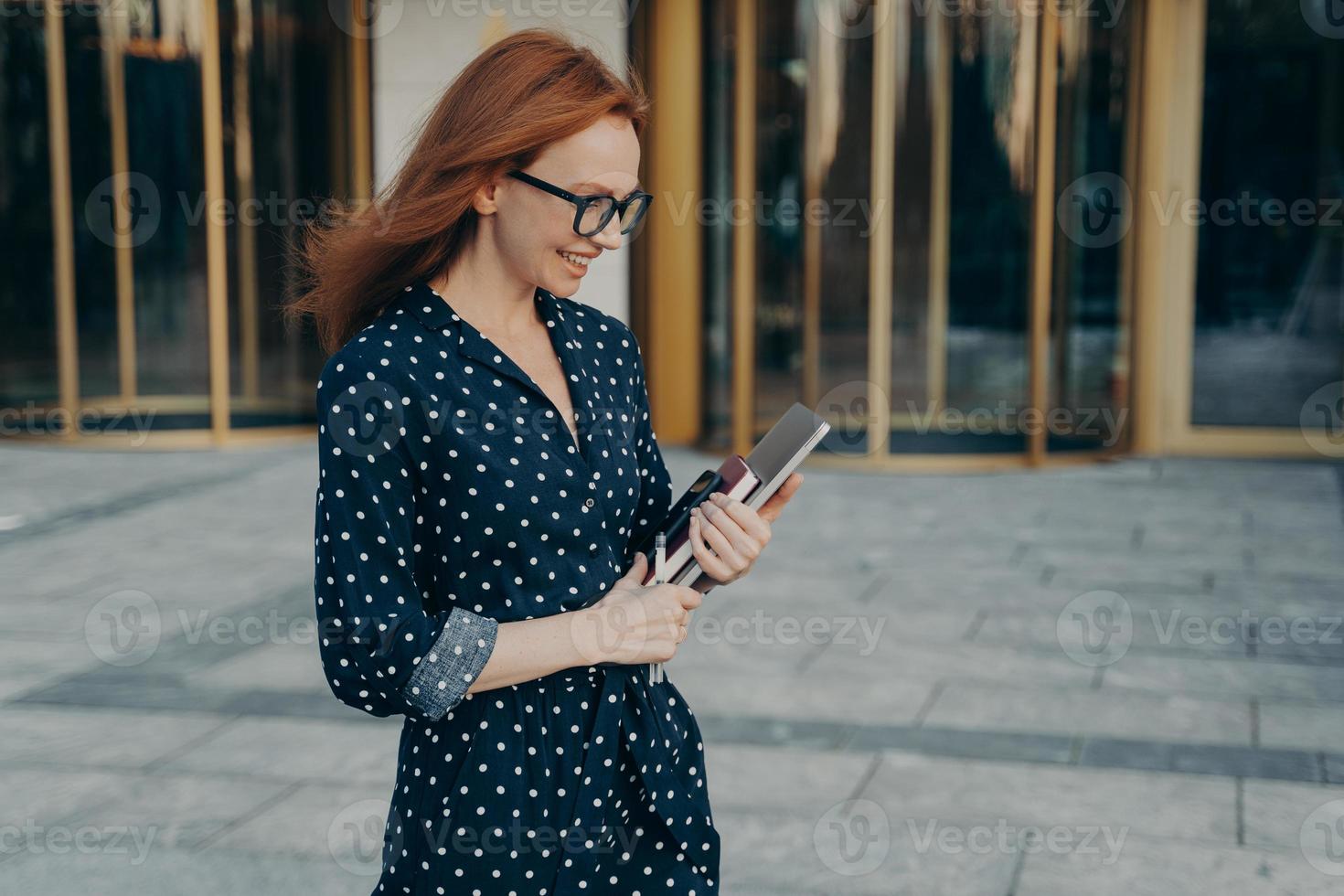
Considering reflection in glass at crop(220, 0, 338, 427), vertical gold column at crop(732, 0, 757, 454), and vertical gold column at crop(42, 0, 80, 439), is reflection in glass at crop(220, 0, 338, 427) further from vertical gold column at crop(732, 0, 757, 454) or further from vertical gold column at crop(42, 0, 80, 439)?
vertical gold column at crop(732, 0, 757, 454)

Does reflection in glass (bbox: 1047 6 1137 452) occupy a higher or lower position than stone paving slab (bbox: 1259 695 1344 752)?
higher

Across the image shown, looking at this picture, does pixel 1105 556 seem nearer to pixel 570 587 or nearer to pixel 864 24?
pixel 864 24

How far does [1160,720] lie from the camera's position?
4961 mm

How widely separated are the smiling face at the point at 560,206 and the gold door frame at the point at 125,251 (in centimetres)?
937

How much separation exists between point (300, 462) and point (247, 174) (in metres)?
2.21

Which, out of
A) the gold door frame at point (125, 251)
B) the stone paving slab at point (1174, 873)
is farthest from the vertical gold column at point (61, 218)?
the stone paving slab at point (1174, 873)

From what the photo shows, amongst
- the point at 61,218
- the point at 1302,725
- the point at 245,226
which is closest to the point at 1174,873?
the point at 1302,725

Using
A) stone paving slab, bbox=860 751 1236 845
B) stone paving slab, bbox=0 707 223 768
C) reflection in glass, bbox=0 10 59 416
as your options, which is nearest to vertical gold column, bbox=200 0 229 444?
reflection in glass, bbox=0 10 59 416

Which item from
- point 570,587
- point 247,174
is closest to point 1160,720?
point 570,587

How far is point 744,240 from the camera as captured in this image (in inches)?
395

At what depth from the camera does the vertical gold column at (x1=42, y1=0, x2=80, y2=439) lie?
10641 mm

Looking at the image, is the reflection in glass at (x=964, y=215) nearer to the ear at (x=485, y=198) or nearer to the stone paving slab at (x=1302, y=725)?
the stone paving slab at (x=1302, y=725)

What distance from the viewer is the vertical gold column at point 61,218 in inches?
419

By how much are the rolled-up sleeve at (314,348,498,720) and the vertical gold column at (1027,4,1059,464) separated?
8607 mm
